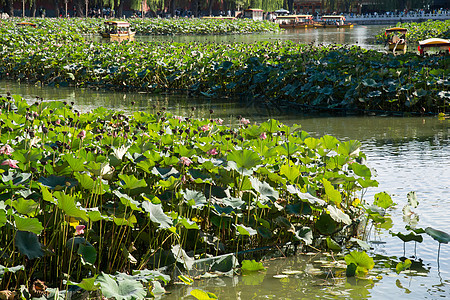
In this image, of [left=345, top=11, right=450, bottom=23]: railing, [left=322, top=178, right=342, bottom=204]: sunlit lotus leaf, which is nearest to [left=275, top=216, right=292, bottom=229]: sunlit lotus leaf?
[left=322, top=178, right=342, bottom=204]: sunlit lotus leaf

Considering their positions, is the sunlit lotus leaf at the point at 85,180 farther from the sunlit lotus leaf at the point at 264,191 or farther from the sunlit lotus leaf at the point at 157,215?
the sunlit lotus leaf at the point at 264,191

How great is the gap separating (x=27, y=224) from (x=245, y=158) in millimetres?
1247

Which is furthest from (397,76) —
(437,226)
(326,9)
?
(326,9)

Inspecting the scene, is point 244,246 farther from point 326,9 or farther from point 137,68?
point 326,9

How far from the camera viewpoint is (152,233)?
3391mm

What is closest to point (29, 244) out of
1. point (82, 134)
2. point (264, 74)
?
point (82, 134)

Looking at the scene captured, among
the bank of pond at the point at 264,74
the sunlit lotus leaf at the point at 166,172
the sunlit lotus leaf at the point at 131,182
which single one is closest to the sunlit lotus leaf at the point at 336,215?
the sunlit lotus leaf at the point at 166,172

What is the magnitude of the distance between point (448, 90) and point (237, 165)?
700cm

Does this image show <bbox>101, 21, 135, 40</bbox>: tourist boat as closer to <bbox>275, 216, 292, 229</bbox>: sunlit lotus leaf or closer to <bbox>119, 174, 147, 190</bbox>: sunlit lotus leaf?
<bbox>275, 216, 292, 229</bbox>: sunlit lotus leaf

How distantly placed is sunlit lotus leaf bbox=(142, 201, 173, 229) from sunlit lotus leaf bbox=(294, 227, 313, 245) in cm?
92

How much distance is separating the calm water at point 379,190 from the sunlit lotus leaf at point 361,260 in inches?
3.1

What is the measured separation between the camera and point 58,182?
3.03 meters

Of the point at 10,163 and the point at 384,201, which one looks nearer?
the point at 10,163

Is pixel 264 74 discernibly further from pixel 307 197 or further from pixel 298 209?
pixel 307 197
